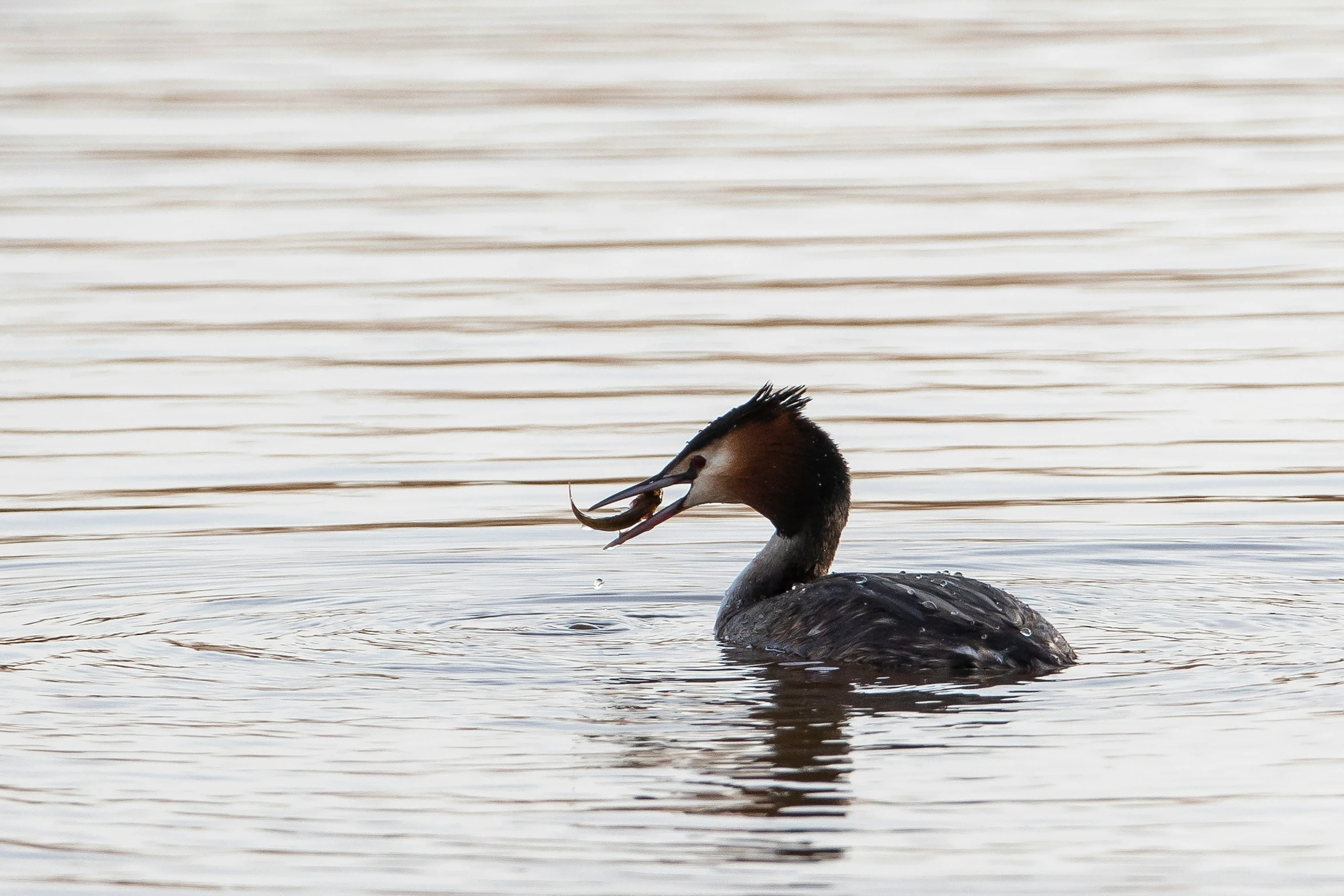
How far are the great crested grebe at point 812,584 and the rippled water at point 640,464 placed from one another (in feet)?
0.54

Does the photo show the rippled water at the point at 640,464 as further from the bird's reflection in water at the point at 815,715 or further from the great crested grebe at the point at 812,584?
the great crested grebe at the point at 812,584

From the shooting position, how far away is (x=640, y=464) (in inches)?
452

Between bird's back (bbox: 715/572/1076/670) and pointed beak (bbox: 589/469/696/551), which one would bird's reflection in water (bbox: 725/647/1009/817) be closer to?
bird's back (bbox: 715/572/1076/670)

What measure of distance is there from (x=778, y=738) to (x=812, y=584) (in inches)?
52.3

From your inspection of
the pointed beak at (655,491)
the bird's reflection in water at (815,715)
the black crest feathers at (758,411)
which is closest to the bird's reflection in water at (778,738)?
the bird's reflection in water at (815,715)

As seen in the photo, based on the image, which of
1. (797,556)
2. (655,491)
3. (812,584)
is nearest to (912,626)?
(812,584)

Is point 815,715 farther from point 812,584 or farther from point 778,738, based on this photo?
point 812,584

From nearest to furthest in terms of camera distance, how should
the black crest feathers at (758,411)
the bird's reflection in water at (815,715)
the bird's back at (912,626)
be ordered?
1. the bird's reflection in water at (815,715)
2. the bird's back at (912,626)
3. the black crest feathers at (758,411)

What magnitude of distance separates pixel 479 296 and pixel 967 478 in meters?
4.74

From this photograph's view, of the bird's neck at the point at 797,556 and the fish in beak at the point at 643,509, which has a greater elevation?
the fish in beak at the point at 643,509

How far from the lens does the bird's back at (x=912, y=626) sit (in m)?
8.05

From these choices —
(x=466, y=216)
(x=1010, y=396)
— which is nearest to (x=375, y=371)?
(x=1010, y=396)

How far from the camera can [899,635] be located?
8164mm

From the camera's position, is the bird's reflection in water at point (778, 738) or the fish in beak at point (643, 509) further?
the fish in beak at point (643, 509)
